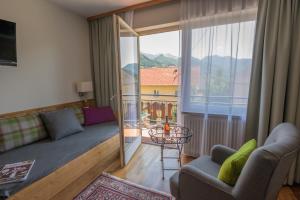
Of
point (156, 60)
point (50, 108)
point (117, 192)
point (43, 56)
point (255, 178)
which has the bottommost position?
point (117, 192)

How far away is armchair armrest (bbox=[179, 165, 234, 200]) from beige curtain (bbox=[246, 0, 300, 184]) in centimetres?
124

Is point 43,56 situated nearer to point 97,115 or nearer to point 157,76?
point 97,115

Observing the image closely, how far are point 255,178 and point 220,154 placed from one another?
71cm

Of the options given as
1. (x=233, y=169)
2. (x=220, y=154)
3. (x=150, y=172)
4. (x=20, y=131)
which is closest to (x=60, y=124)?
(x=20, y=131)

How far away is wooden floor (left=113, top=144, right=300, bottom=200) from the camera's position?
6.61 ft

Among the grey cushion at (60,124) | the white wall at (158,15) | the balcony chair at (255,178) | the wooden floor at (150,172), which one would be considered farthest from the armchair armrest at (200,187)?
the white wall at (158,15)

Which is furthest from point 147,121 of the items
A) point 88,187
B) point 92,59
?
point 88,187

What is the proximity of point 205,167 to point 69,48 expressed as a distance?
9.37ft

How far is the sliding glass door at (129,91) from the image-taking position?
2.47 m

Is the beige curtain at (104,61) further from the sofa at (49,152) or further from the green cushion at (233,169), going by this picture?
the green cushion at (233,169)

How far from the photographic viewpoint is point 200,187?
129 centimetres

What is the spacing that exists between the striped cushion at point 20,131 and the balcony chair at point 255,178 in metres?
1.90

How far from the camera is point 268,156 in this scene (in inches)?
39.3

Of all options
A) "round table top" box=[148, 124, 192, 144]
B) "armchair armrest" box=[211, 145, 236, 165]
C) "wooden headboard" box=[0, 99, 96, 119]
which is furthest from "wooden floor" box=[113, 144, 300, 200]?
"wooden headboard" box=[0, 99, 96, 119]
